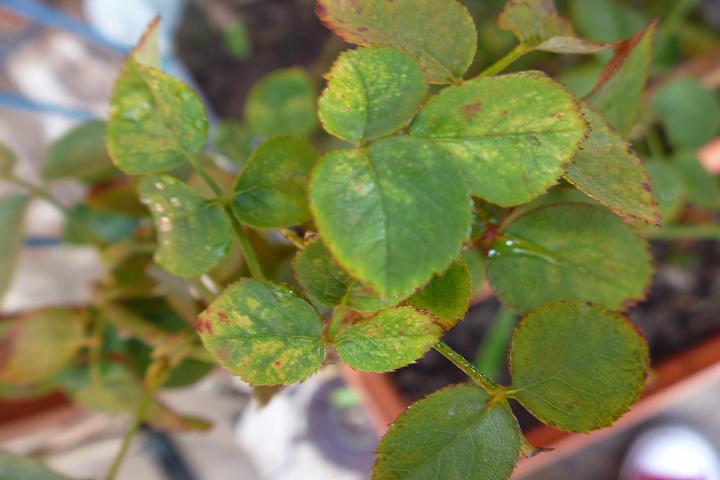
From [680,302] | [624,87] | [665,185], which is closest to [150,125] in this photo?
[624,87]

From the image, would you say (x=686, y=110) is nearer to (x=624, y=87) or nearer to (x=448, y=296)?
(x=624, y=87)

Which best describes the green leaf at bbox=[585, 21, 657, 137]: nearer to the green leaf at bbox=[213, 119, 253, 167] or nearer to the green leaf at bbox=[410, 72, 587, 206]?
the green leaf at bbox=[410, 72, 587, 206]

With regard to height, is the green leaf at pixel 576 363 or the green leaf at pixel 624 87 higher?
the green leaf at pixel 624 87

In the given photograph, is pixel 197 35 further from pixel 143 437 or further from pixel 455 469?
pixel 455 469

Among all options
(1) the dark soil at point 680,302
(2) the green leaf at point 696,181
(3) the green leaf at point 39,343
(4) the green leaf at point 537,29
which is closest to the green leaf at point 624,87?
(4) the green leaf at point 537,29

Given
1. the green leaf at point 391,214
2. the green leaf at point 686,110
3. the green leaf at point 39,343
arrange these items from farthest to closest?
→ the green leaf at point 686,110, the green leaf at point 39,343, the green leaf at point 391,214

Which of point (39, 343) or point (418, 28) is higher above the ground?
point (418, 28)

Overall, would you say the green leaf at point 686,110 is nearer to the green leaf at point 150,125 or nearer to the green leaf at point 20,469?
the green leaf at point 150,125
